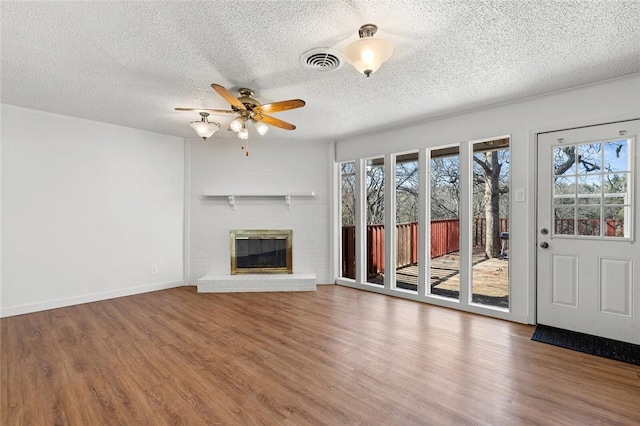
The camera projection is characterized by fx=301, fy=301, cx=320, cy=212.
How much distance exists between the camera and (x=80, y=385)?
2.10 metres

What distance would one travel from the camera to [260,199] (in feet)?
16.7

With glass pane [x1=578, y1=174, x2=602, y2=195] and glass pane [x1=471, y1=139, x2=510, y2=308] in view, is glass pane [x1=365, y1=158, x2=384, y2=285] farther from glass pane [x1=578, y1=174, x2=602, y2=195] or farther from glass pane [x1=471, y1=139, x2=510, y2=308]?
glass pane [x1=578, y1=174, x2=602, y2=195]

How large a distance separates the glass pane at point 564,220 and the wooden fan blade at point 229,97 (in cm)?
334

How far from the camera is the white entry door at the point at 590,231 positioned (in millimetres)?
2744

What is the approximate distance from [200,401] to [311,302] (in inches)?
87.0

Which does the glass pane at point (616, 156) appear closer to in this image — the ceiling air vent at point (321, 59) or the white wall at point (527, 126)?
the white wall at point (527, 126)

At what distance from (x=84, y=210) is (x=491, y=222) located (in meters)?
5.31

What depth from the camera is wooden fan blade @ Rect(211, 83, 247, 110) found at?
242 centimetres

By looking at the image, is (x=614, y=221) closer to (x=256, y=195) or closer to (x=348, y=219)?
(x=348, y=219)

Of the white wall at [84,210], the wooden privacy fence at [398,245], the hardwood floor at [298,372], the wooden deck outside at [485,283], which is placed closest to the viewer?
the hardwood floor at [298,372]

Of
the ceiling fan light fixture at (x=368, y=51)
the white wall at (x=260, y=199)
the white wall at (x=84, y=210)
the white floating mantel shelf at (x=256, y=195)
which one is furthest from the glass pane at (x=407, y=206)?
the white wall at (x=84, y=210)

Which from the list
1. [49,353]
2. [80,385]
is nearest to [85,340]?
[49,353]

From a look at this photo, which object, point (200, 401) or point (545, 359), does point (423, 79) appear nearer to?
point (545, 359)

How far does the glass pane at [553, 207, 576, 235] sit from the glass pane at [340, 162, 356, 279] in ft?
8.66
